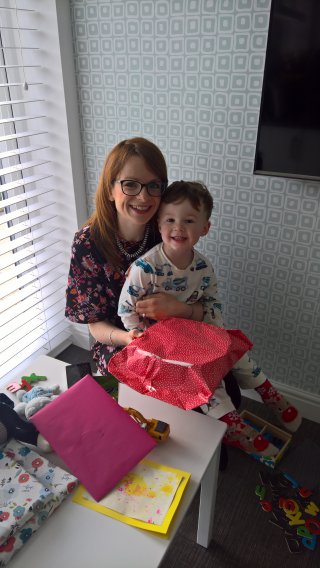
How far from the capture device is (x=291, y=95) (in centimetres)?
139

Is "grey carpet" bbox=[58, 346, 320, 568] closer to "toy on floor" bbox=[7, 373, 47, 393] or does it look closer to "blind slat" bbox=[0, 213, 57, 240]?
"toy on floor" bbox=[7, 373, 47, 393]

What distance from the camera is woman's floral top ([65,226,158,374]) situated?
148 cm

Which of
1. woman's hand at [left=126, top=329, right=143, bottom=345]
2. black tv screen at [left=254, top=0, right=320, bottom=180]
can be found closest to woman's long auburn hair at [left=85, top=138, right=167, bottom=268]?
woman's hand at [left=126, top=329, right=143, bottom=345]

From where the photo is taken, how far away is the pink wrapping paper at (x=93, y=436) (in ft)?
3.21

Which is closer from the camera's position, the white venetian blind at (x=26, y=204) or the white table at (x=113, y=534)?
the white table at (x=113, y=534)

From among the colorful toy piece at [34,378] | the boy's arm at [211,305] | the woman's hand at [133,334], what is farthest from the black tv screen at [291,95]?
the colorful toy piece at [34,378]

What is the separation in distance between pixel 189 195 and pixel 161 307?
35 centimetres

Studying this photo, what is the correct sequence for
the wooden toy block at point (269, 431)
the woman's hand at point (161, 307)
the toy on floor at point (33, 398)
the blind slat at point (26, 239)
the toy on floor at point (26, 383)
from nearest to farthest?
the toy on floor at point (33, 398) < the toy on floor at point (26, 383) < the woman's hand at point (161, 307) < the wooden toy block at point (269, 431) < the blind slat at point (26, 239)

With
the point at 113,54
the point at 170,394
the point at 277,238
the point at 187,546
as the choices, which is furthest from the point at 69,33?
the point at 187,546

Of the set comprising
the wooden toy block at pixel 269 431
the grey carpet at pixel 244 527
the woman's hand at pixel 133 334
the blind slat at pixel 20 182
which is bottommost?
the grey carpet at pixel 244 527

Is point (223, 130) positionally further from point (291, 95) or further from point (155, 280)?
point (155, 280)

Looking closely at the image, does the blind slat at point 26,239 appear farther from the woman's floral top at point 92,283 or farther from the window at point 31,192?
the woman's floral top at point 92,283

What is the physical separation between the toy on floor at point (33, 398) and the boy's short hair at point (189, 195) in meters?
0.65

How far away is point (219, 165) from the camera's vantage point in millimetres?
1694
